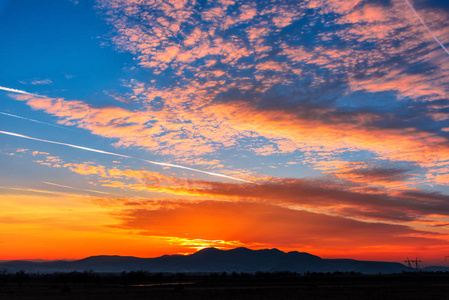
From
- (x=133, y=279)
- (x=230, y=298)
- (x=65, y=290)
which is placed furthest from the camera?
(x=133, y=279)

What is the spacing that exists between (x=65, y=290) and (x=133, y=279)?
165ft

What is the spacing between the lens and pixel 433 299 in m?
47.8

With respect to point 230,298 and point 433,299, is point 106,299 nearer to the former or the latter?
point 230,298

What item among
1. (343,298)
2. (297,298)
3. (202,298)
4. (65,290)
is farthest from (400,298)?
(65,290)

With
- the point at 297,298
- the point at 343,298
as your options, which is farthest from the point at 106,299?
the point at 343,298

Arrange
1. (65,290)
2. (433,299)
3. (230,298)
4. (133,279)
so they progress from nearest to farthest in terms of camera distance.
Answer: (433,299), (230,298), (65,290), (133,279)

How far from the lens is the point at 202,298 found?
5203 centimetres

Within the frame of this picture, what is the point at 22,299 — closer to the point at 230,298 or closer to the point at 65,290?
the point at 65,290

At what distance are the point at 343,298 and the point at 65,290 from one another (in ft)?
163

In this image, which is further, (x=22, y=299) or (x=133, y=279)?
(x=133, y=279)

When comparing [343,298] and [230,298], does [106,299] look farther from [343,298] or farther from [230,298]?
[343,298]

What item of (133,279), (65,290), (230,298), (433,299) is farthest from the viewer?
(133,279)

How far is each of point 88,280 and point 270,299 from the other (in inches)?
3502

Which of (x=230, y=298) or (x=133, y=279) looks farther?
(x=133, y=279)
